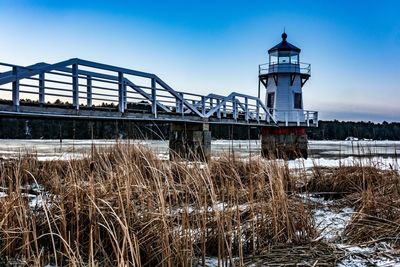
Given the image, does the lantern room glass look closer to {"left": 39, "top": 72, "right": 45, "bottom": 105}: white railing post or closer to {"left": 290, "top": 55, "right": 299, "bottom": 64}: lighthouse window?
{"left": 290, "top": 55, "right": 299, "bottom": 64}: lighthouse window

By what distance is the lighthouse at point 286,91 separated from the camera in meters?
26.8

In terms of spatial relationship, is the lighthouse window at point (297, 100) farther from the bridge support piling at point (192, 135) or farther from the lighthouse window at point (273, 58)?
the bridge support piling at point (192, 135)

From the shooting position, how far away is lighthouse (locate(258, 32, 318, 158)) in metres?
26.8

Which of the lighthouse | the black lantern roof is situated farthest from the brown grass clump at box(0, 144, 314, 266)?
the black lantern roof

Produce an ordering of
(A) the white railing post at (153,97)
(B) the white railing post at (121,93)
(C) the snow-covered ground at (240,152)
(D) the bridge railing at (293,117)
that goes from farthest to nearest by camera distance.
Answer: (D) the bridge railing at (293,117)
(A) the white railing post at (153,97)
(B) the white railing post at (121,93)
(C) the snow-covered ground at (240,152)

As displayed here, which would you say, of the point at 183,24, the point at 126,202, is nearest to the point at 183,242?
the point at 126,202

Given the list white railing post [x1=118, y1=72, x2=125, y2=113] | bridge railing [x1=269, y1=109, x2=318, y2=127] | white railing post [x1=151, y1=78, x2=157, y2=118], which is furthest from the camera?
bridge railing [x1=269, y1=109, x2=318, y2=127]

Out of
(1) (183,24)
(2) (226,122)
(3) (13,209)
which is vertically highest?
(1) (183,24)

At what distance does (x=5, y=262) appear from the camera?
112 inches

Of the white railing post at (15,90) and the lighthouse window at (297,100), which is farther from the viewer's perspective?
the lighthouse window at (297,100)

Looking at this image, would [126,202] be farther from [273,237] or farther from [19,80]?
[19,80]

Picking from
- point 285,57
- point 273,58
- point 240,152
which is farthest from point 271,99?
point 240,152

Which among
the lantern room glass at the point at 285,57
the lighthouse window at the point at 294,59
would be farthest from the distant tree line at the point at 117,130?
the lighthouse window at the point at 294,59

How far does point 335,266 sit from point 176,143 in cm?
1426
